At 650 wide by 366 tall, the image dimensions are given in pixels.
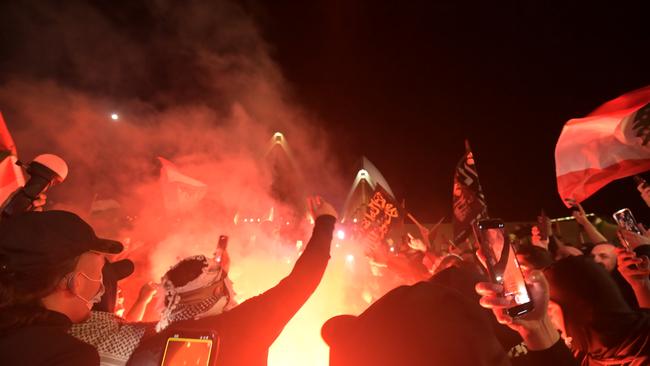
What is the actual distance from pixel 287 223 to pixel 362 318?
951 cm

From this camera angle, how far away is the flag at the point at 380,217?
9.62 metres

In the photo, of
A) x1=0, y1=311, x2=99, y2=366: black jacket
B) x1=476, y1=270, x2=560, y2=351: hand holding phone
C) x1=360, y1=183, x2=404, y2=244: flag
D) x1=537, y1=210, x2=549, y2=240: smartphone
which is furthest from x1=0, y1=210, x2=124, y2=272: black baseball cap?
x1=360, y1=183, x2=404, y2=244: flag

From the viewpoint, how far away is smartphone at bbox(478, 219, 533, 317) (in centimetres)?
135

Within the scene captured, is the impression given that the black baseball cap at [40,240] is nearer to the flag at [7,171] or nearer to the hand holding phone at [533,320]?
the hand holding phone at [533,320]

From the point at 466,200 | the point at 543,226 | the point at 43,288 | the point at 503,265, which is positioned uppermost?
the point at 466,200

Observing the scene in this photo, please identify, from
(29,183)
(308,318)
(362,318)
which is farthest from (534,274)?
(308,318)

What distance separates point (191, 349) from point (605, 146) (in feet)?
25.2

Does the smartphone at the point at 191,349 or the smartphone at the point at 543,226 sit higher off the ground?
the smartphone at the point at 543,226

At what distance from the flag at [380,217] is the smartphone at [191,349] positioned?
27.1ft

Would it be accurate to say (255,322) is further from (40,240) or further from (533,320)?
(533,320)

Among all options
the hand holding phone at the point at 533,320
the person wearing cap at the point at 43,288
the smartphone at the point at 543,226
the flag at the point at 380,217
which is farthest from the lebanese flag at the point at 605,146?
the person wearing cap at the point at 43,288

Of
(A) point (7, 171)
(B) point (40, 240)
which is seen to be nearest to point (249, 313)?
(B) point (40, 240)

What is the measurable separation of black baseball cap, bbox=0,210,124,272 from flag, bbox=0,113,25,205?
12.5 feet

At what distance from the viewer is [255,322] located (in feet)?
6.07
